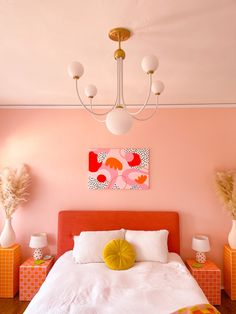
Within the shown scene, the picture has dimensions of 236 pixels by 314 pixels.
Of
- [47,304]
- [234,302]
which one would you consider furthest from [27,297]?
[234,302]

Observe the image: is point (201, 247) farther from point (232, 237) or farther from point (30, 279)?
point (30, 279)

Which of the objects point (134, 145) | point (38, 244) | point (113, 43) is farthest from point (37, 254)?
point (113, 43)

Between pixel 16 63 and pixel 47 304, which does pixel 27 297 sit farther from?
pixel 16 63

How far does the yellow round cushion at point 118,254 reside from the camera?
2586mm

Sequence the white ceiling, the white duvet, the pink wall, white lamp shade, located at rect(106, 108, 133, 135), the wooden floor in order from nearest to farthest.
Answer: the white ceiling < white lamp shade, located at rect(106, 108, 133, 135) < the white duvet < the wooden floor < the pink wall

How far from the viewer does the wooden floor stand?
9.09ft

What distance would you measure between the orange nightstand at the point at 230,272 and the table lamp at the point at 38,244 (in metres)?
2.32

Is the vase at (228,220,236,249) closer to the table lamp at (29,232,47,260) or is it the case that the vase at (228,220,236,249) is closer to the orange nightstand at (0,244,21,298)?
the table lamp at (29,232,47,260)

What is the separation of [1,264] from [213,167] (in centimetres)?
300

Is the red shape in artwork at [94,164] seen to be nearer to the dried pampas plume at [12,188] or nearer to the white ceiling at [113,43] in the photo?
the dried pampas plume at [12,188]

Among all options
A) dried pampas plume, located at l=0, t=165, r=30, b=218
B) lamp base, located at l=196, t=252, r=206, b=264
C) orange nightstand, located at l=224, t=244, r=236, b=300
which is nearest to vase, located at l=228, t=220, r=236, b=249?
orange nightstand, located at l=224, t=244, r=236, b=300

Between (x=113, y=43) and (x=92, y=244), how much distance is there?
2.14m

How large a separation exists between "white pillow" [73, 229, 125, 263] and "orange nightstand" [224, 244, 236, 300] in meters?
1.35

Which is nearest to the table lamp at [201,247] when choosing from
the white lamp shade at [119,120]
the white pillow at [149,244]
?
the white pillow at [149,244]
